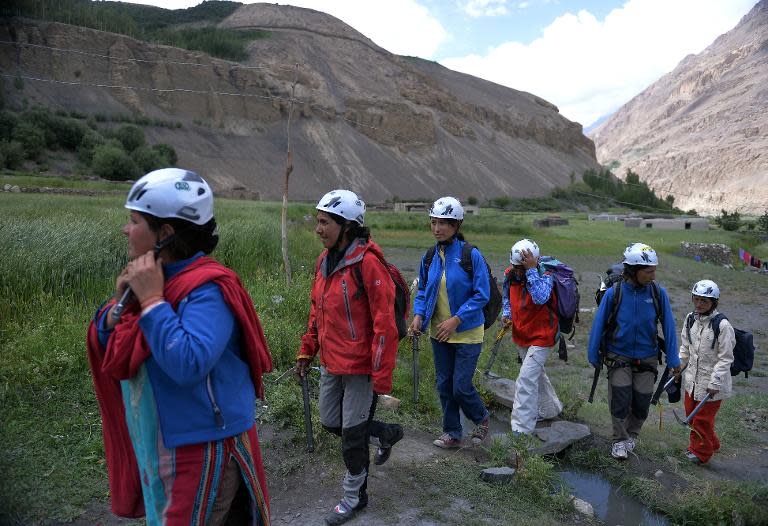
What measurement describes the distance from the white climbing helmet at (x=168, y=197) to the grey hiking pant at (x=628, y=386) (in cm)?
433

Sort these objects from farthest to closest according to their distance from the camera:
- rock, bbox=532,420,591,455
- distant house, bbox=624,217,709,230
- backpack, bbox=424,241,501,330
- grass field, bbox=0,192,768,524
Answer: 1. distant house, bbox=624,217,709,230
2. rock, bbox=532,420,591,455
3. backpack, bbox=424,241,501,330
4. grass field, bbox=0,192,768,524

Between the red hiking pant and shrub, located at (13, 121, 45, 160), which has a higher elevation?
shrub, located at (13, 121, 45, 160)

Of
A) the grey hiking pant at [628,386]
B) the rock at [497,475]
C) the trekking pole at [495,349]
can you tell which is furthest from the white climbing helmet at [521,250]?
the rock at [497,475]

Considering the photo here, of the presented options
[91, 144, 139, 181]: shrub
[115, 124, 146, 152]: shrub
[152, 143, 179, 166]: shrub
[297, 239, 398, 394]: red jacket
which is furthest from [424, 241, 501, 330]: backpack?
[115, 124, 146, 152]: shrub

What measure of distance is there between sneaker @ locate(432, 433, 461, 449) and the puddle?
0.94 metres

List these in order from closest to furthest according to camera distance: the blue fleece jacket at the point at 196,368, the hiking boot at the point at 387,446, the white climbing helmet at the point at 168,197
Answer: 1. the blue fleece jacket at the point at 196,368
2. the white climbing helmet at the point at 168,197
3. the hiking boot at the point at 387,446

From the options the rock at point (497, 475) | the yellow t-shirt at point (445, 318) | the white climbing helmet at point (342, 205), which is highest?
the white climbing helmet at point (342, 205)

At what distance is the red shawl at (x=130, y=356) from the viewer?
1.84m

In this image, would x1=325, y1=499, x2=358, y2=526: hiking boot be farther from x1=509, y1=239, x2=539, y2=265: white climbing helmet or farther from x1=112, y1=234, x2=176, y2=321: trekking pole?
x1=509, y1=239, x2=539, y2=265: white climbing helmet

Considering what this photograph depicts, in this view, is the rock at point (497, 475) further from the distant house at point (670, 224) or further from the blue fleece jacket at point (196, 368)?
the distant house at point (670, 224)

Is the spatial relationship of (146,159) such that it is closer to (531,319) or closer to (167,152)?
(167,152)

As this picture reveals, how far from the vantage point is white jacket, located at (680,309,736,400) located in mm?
5289

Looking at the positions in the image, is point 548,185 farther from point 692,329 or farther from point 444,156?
point 692,329

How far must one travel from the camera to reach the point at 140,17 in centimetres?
9238
